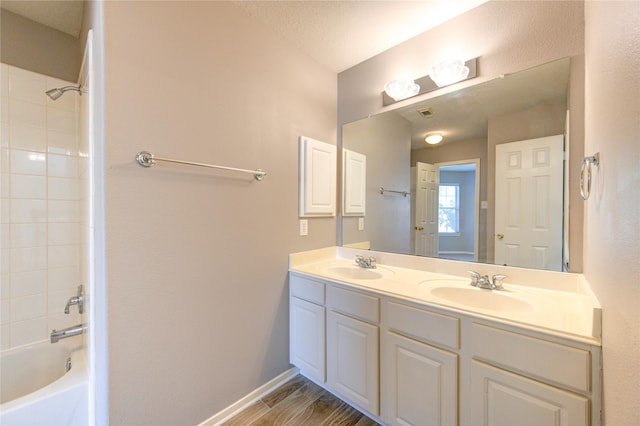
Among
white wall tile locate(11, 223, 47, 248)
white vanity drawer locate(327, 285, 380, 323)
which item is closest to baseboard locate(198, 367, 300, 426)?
white vanity drawer locate(327, 285, 380, 323)

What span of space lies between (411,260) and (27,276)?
2.56 meters

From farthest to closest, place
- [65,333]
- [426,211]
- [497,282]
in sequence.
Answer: [426,211] → [65,333] → [497,282]

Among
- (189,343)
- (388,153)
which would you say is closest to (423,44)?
(388,153)

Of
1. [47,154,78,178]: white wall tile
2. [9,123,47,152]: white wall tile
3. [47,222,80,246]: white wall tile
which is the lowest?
[47,222,80,246]: white wall tile

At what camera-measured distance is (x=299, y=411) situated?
5.21 ft

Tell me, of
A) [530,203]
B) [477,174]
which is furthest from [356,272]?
[530,203]

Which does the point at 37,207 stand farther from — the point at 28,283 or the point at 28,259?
the point at 28,283

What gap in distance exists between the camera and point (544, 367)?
36.3 inches

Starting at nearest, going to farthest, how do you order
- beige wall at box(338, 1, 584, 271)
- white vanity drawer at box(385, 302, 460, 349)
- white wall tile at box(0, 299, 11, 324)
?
white vanity drawer at box(385, 302, 460, 349) → beige wall at box(338, 1, 584, 271) → white wall tile at box(0, 299, 11, 324)

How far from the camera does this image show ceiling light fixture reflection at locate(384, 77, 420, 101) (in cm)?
179

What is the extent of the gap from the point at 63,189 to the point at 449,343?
8.33ft

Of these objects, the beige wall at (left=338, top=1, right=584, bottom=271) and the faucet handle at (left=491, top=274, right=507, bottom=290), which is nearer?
the beige wall at (left=338, top=1, right=584, bottom=271)

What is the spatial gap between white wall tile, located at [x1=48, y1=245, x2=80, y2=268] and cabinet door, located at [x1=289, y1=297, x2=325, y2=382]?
5.17ft

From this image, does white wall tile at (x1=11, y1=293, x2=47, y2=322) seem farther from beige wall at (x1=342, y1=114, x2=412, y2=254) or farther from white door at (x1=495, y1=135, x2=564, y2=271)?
white door at (x1=495, y1=135, x2=564, y2=271)
